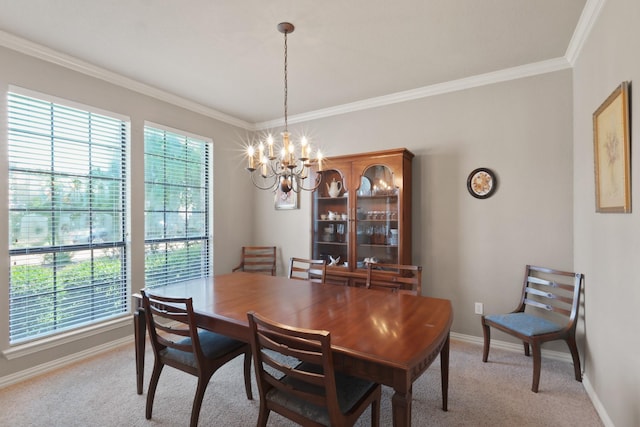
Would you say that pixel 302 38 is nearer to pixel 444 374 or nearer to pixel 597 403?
pixel 444 374

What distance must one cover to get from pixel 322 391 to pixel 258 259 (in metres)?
3.13

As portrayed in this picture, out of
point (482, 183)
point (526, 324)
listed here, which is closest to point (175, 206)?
point (482, 183)

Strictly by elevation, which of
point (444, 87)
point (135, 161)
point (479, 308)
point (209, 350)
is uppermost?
point (444, 87)

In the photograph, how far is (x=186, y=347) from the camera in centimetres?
189

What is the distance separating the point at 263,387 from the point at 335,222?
8.05ft

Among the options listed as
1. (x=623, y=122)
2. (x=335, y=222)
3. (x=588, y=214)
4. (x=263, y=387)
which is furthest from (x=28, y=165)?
(x=588, y=214)

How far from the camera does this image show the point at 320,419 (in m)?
1.41

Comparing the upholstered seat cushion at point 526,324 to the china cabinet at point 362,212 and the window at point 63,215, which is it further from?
the window at point 63,215

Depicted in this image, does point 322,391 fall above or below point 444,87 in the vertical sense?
below

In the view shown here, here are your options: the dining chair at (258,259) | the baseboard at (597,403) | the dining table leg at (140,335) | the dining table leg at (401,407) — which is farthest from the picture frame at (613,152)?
the dining chair at (258,259)

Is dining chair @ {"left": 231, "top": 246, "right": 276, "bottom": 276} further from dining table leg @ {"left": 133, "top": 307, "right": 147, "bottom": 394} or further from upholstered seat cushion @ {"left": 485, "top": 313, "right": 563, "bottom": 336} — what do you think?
upholstered seat cushion @ {"left": 485, "top": 313, "right": 563, "bottom": 336}

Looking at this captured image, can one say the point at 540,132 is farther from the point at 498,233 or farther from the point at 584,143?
the point at 498,233

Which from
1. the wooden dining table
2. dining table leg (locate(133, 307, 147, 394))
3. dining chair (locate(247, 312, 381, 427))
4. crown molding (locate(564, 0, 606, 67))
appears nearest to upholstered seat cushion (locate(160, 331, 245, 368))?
the wooden dining table

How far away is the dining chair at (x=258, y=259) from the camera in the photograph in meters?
4.45
